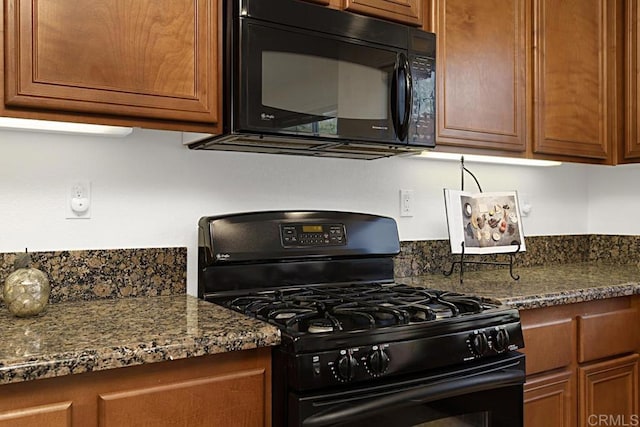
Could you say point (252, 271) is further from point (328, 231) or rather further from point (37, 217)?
point (37, 217)

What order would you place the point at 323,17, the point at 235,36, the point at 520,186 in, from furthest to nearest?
the point at 520,186, the point at 323,17, the point at 235,36

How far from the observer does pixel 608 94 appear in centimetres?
242

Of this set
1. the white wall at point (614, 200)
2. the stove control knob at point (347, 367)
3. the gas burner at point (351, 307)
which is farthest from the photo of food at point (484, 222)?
the stove control knob at point (347, 367)

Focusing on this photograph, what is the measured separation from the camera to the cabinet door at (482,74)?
6.35ft

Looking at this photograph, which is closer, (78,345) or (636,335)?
(78,345)

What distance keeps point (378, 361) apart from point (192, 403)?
16.5 inches

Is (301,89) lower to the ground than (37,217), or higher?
higher

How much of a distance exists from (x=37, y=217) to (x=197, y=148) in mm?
504

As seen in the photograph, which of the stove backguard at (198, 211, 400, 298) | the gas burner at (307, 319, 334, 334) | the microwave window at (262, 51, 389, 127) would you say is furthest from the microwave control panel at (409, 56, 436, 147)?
the gas burner at (307, 319, 334, 334)

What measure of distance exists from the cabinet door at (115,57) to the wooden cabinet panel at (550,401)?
131 cm

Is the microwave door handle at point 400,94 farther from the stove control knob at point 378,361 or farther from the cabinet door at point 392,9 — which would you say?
the stove control knob at point 378,361

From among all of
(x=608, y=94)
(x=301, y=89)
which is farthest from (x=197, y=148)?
(x=608, y=94)

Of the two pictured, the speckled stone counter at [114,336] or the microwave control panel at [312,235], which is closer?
the speckled stone counter at [114,336]

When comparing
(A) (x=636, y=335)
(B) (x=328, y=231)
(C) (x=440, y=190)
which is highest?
(C) (x=440, y=190)
